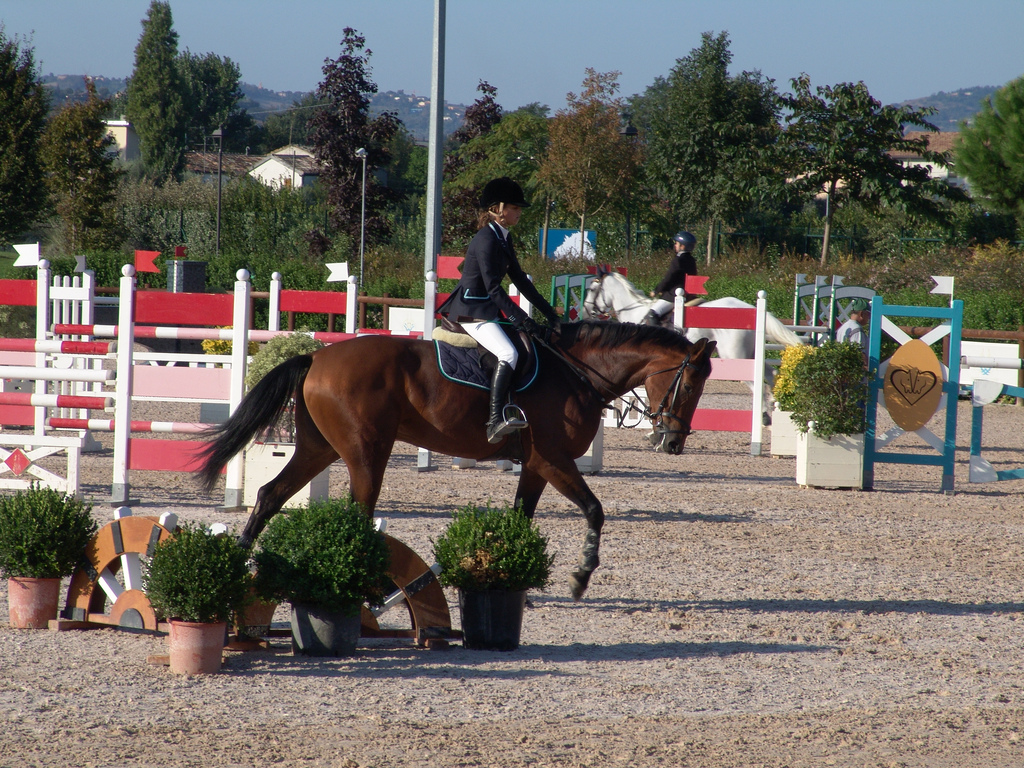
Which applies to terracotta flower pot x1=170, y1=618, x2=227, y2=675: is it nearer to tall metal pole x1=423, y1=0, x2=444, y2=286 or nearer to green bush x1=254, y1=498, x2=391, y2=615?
green bush x1=254, y1=498, x2=391, y2=615

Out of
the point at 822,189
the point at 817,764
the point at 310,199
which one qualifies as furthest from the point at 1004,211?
the point at 310,199

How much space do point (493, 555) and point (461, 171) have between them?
2745cm

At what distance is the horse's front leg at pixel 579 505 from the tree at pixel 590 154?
2256 centimetres

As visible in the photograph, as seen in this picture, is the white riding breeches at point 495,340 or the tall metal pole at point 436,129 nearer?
the white riding breeches at point 495,340

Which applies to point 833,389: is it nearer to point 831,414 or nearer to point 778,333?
point 831,414

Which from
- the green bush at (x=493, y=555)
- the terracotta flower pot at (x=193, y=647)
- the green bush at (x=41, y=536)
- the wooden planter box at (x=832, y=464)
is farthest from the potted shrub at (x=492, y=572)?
the wooden planter box at (x=832, y=464)

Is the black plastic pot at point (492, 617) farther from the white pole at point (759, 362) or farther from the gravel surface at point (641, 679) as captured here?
the white pole at point (759, 362)

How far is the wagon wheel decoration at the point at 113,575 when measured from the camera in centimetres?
462

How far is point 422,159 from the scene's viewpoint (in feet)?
247

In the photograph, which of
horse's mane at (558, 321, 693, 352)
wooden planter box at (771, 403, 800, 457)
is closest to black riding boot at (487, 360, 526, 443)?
horse's mane at (558, 321, 693, 352)

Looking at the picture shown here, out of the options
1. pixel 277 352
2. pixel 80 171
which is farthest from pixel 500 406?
pixel 80 171

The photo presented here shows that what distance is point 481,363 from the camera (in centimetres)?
540

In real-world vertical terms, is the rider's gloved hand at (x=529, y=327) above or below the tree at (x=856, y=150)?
below

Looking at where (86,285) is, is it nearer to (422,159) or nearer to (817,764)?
(817,764)
